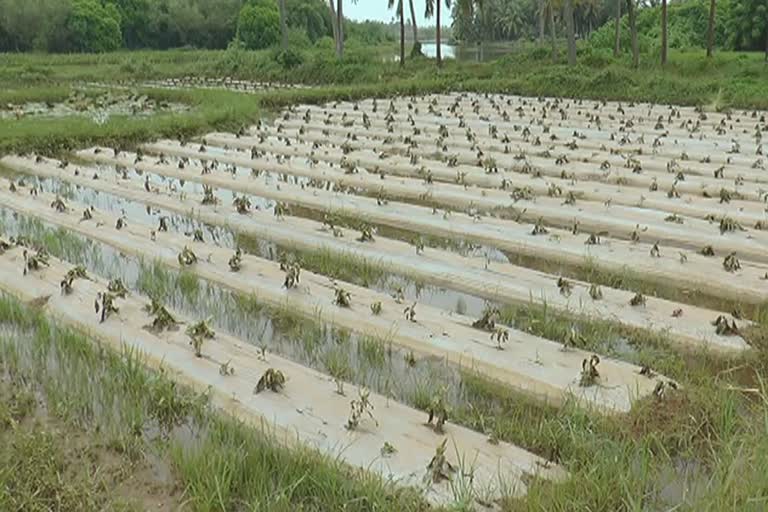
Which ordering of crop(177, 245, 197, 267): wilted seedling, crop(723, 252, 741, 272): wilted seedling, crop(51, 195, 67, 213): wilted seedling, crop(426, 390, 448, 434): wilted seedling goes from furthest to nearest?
crop(51, 195, 67, 213): wilted seedling
crop(177, 245, 197, 267): wilted seedling
crop(723, 252, 741, 272): wilted seedling
crop(426, 390, 448, 434): wilted seedling

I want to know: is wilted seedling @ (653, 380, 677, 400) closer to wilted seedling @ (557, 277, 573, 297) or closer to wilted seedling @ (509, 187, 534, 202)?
wilted seedling @ (557, 277, 573, 297)

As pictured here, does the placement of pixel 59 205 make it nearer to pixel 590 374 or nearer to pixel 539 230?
pixel 539 230

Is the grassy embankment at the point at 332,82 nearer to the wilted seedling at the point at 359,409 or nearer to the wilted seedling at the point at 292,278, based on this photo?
the wilted seedling at the point at 292,278

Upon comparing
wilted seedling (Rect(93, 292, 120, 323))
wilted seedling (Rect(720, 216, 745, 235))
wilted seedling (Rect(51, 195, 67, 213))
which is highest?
wilted seedling (Rect(51, 195, 67, 213))

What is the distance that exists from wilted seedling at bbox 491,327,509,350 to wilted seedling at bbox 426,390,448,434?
769 mm

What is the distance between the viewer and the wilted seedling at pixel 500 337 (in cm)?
405

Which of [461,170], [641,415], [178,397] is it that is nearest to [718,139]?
[461,170]

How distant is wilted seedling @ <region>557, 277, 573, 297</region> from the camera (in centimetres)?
481

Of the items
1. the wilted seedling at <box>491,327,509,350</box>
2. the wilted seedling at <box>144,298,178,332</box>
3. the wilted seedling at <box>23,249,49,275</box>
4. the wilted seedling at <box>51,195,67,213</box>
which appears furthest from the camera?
the wilted seedling at <box>51,195,67,213</box>

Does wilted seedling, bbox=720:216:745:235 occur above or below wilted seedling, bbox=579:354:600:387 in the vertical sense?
above

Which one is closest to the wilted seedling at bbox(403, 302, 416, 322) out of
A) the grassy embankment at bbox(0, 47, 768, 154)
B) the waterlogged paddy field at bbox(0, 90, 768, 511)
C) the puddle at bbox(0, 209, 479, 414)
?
the waterlogged paddy field at bbox(0, 90, 768, 511)

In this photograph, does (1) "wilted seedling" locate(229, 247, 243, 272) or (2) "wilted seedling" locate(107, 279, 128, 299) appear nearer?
(2) "wilted seedling" locate(107, 279, 128, 299)

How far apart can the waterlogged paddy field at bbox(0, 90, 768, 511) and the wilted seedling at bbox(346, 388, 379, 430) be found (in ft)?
0.05

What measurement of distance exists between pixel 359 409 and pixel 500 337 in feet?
3.39
